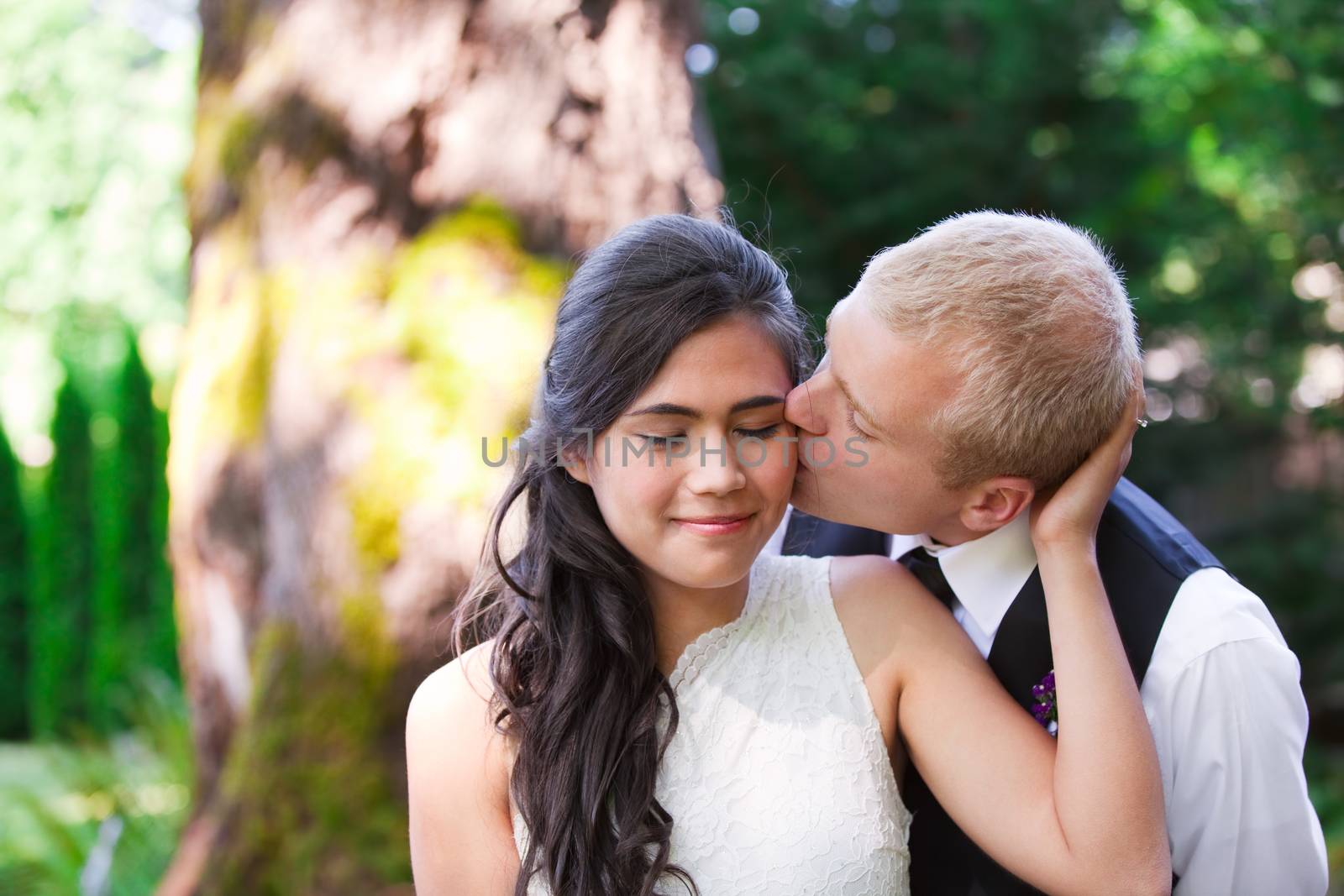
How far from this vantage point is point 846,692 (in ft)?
6.53

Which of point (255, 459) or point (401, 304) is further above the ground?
point (401, 304)

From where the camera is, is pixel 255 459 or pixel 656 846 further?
pixel 255 459

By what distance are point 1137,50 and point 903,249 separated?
6.44 meters

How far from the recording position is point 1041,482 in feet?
6.31

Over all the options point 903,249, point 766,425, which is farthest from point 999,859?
point 903,249

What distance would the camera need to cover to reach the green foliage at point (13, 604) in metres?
9.05

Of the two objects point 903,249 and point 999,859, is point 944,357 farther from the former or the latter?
point 999,859

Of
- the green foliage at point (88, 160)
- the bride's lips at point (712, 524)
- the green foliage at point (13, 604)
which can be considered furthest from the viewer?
the green foliage at point (88, 160)

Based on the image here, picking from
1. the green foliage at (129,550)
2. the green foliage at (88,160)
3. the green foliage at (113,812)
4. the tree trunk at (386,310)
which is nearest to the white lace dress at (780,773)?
the tree trunk at (386,310)

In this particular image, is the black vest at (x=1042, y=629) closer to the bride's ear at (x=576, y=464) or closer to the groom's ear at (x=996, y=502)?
the groom's ear at (x=996, y=502)

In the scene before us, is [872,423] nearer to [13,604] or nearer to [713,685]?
Result: [713,685]

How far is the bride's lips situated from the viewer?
5.97 ft

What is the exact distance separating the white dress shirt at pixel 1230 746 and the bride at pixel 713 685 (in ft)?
0.49

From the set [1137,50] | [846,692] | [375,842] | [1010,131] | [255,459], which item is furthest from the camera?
[1137,50]
